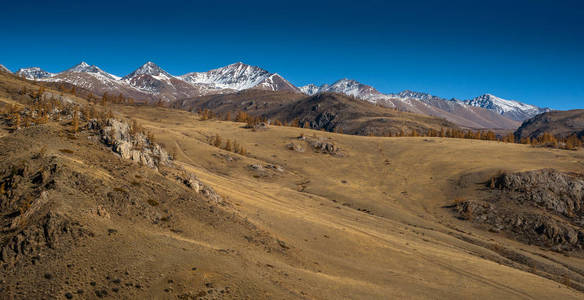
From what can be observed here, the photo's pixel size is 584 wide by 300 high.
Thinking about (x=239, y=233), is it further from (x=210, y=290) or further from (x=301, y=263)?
(x=210, y=290)

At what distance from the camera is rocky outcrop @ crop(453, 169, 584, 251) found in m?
83.4

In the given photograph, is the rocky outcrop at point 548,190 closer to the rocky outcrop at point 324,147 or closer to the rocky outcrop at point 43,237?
the rocky outcrop at point 324,147

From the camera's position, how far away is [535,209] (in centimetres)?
9412

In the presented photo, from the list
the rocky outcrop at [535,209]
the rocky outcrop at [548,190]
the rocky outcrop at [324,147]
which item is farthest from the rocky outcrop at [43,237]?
the rocky outcrop at [324,147]

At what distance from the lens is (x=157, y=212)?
3634cm

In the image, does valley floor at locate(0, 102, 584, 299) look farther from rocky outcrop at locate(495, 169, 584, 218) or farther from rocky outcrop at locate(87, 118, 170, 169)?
rocky outcrop at locate(495, 169, 584, 218)

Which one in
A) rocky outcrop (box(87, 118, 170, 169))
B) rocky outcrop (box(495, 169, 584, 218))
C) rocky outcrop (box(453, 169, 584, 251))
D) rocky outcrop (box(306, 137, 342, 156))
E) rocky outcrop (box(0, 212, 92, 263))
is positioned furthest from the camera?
rocky outcrop (box(306, 137, 342, 156))

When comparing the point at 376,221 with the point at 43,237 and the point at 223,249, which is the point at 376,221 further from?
the point at 43,237

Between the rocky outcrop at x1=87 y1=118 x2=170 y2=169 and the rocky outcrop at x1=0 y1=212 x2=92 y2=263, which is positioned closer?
the rocky outcrop at x1=0 y1=212 x2=92 y2=263

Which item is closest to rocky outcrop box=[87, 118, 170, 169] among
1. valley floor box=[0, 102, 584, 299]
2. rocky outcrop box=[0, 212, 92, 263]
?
valley floor box=[0, 102, 584, 299]

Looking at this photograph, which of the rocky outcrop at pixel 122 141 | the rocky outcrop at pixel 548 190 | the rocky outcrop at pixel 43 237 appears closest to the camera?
the rocky outcrop at pixel 43 237

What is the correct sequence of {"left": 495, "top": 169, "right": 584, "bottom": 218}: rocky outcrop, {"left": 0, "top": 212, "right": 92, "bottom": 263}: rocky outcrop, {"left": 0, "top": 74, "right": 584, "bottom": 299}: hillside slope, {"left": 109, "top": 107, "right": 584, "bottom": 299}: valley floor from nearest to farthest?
{"left": 0, "top": 212, "right": 92, "bottom": 263}: rocky outcrop
{"left": 0, "top": 74, "right": 584, "bottom": 299}: hillside slope
{"left": 109, "top": 107, "right": 584, "bottom": 299}: valley floor
{"left": 495, "top": 169, "right": 584, "bottom": 218}: rocky outcrop

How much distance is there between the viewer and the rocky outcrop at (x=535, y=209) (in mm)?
83438

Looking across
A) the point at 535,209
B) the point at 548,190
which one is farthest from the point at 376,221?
the point at 548,190
